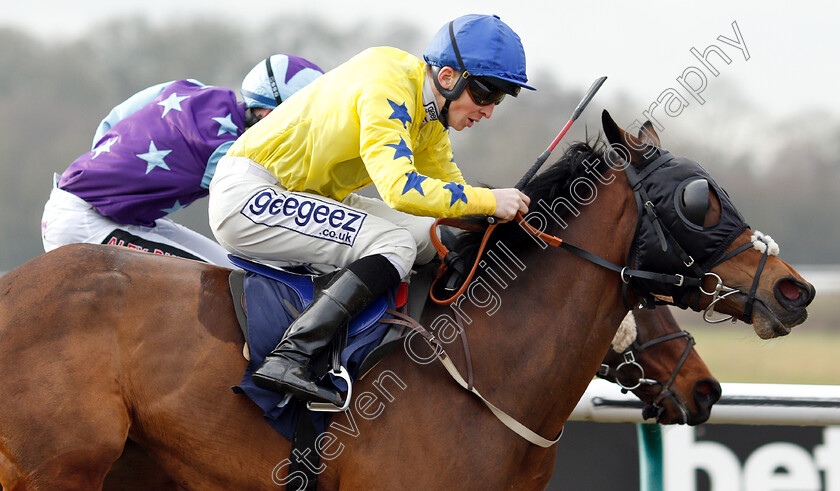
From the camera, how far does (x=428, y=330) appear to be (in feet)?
9.98

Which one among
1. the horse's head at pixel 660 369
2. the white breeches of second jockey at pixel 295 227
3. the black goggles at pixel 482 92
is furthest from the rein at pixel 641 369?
the black goggles at pixel 482 92

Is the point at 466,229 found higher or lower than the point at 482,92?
lower

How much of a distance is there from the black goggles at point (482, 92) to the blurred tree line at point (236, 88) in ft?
54.1

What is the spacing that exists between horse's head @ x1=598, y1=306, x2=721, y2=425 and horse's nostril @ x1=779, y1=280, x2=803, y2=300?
4.03ft

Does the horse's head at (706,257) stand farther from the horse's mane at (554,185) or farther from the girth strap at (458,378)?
the girth strap at (458,378)

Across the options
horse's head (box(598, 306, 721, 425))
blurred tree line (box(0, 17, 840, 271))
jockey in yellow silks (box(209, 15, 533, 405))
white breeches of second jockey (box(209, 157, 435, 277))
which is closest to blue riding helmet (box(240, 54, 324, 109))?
jockey in yellow silks (box(209, 15, 533, 405))

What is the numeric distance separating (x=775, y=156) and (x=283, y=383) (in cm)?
2370

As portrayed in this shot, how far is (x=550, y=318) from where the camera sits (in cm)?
303

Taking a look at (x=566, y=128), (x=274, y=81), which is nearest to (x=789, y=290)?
(x=566, y=128)

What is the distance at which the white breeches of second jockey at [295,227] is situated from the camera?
10.0 ft

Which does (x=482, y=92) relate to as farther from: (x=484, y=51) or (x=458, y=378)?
(x=458, y=378)

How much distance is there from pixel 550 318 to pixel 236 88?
874 inches

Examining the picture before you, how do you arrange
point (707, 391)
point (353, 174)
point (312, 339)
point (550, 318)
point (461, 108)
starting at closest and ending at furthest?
point (312, 339) < point (550, 318) < point (461, 108) < point (353, 174) < point (707, 391)

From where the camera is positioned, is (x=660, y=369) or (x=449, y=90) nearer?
(x=449, y=90)
